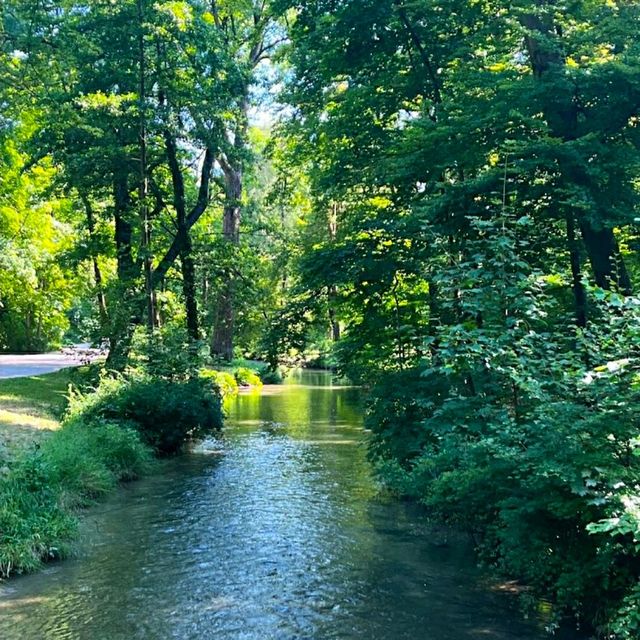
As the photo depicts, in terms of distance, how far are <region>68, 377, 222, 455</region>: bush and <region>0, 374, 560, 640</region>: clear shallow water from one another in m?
1.76

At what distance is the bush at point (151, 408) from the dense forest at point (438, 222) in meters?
1.75

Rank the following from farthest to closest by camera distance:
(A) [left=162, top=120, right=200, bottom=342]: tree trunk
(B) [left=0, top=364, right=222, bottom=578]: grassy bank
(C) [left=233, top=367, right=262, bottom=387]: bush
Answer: (C) [left=233, top=367, right=262, bottom=387]: bush, (A) [left=162, top=120, right=200, bottom=342]: tree trunk, (B) [left=0, top=364, right=222, bottom=578]: grassy bank

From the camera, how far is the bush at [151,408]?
12273mm

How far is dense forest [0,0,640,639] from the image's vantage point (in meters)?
5.07

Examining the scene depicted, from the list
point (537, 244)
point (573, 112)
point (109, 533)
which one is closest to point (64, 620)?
point (109, 533)

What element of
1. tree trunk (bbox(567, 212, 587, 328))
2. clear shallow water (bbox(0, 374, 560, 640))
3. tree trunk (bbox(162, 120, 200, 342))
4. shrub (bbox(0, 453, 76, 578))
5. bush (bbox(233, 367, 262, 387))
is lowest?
clear shallow water (bbox(0, 374, 560, 640))

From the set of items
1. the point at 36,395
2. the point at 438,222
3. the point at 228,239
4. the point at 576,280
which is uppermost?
the point at 228,239

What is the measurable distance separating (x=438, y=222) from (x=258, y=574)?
5126mm

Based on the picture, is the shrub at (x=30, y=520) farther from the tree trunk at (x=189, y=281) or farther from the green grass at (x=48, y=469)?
the tree trunk at (x=189, y=281)

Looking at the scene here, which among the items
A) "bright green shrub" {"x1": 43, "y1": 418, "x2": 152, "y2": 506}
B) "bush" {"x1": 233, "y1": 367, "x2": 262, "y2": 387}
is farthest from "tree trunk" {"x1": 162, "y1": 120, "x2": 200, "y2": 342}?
"bush" {"x1": 233, "y1": 367, "x2": 262, "y2": 387}

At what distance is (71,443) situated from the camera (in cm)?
980

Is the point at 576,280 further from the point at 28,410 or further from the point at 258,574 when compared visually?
the point at 28,410

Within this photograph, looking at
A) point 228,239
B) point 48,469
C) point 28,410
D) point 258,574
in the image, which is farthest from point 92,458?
point 228,239

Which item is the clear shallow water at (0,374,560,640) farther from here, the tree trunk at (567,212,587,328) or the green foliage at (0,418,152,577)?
the tree trunk at (567,212,587,328)
